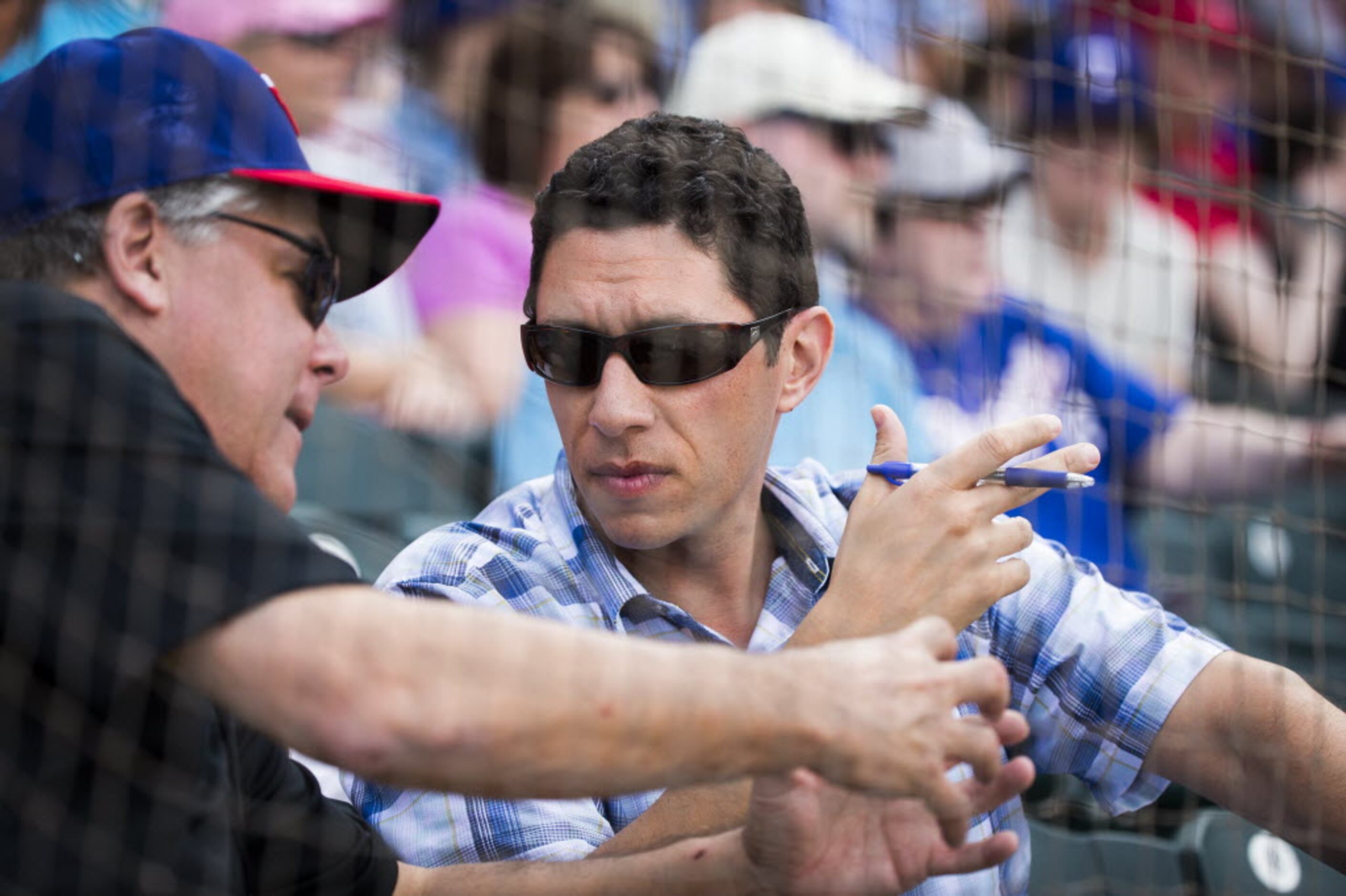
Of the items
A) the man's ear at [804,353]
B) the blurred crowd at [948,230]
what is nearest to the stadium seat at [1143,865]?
the blurred crowd at [948,230]

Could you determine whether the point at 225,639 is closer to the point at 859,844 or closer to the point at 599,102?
the point at 859,844

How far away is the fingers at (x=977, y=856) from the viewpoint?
4.90 feet

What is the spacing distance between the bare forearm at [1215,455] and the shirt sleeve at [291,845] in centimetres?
254

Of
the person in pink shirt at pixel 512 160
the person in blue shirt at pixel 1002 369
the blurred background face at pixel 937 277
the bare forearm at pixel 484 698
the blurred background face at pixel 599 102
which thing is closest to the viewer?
the bare forearm at pixel 484 698

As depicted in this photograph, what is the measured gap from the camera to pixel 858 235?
383cm

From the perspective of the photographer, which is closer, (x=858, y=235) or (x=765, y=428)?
(x=765, y=428)

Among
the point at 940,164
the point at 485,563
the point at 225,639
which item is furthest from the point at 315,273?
the point at 940,164

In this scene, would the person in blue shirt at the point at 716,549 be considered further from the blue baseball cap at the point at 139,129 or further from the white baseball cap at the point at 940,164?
the white baseball cap at the point at 940,164

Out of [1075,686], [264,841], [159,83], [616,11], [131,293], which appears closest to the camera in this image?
[131,293]

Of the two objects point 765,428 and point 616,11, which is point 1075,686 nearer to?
point 765,428

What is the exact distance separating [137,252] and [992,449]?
37.6 inches

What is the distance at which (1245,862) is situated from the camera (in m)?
2.68

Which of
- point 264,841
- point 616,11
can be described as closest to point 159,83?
point 264,841

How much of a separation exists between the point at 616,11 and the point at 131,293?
244 cm
